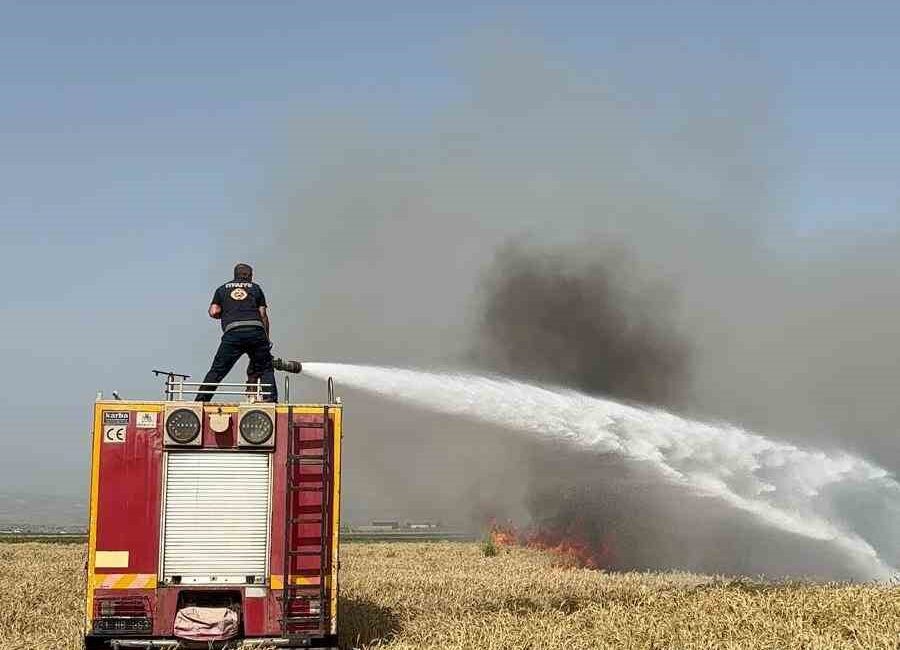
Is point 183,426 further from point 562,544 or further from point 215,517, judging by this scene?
point 562,544

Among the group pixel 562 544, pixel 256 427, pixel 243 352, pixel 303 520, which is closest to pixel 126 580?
pixel 303 520

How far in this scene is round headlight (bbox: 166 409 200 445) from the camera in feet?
42.8

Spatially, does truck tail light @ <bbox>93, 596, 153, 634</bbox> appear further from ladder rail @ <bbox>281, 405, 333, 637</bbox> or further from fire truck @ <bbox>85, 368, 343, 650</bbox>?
ladder rail @ <bbox>281, 405, 333, 637</bbox>

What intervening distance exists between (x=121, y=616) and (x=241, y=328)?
4148 mm

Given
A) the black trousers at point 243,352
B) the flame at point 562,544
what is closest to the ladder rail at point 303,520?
the black trousers at point 243,352

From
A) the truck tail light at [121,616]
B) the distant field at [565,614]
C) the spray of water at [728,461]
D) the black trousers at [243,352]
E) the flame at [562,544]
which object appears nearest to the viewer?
the truck tail light at [121,616]

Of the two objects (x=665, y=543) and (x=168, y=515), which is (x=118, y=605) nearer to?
(x=168, y=515)

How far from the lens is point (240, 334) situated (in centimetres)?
1476

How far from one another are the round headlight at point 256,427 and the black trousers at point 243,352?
1314 millimetres

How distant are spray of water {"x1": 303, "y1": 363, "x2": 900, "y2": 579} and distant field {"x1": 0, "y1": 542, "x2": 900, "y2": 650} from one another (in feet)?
10.9

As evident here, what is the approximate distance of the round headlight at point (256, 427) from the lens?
43.2 feet

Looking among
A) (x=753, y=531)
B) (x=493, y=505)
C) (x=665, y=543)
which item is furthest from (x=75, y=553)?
(x=753, y=531)

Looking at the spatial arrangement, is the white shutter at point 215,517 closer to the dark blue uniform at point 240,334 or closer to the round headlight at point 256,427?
the round headlight at point 256,427

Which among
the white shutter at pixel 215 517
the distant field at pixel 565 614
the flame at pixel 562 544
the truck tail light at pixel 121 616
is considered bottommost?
the flame at pixel 562 544
